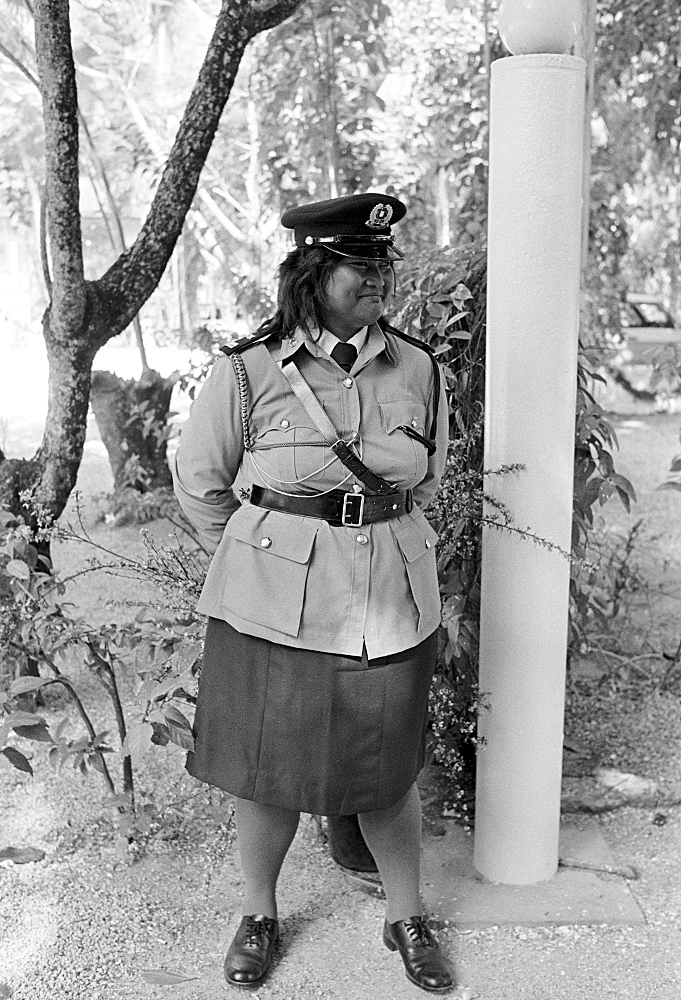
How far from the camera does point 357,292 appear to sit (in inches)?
82.7

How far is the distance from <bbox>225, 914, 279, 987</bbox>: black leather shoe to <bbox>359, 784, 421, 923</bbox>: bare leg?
0.26 meters

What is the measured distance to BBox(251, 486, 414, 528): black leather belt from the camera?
7.01 ft

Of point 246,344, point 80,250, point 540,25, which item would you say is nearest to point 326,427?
point 246,344

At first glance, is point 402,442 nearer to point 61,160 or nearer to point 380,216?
point 380,216

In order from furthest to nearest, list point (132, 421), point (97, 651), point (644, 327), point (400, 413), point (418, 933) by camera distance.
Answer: point (644, 327)
point (132, 421)
point (97, 651)
point (418, 933)
point (400, 413)

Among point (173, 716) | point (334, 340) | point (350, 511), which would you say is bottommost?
point (173, 716)

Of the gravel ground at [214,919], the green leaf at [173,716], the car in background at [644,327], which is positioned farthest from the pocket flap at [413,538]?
the car in background at [644,327]

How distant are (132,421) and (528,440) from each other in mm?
3371

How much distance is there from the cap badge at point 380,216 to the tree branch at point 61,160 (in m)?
1.60

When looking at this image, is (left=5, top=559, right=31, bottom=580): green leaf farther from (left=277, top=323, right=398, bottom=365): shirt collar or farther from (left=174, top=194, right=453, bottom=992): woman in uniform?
(left=277, top=323, right=398, bottom=365): shirt collar

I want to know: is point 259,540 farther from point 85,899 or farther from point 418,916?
point 85,899

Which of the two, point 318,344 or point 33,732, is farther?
point 33,732

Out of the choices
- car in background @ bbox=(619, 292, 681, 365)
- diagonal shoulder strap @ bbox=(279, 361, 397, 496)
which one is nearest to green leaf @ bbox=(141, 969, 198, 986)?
diagonal shoulder strap @ bbox=(279, 361, 397, 496)

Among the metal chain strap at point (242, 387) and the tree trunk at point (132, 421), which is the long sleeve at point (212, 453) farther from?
the tree trunk at point (132, 421)
